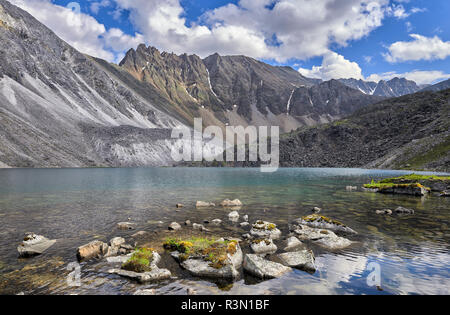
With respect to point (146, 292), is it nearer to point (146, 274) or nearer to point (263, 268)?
point (146, 274)

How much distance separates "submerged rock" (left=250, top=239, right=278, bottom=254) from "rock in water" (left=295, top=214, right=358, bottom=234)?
7.37 metres

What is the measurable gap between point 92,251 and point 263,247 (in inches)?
411

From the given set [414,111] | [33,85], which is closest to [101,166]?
[33,85]

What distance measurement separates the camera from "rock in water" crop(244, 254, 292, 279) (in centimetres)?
1200

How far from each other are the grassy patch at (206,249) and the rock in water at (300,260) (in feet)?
9.71

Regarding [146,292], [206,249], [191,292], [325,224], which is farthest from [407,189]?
[146,292]

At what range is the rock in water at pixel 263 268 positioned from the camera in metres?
12.0

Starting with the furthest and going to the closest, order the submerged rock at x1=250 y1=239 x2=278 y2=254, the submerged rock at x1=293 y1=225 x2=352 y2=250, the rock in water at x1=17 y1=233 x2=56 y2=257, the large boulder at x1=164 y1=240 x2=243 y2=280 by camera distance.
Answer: the submerged rock at x1=293 y1=225 x2=352 y2=250
the submerged rock at x1=250 y1=239 x2=278 y2=254
the rock in water at x1=17 y1=233 x2=56 y2=257
the large boulder at x1=164 y1=240 x2=243 y2=280

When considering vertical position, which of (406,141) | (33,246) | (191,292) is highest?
(406,141)

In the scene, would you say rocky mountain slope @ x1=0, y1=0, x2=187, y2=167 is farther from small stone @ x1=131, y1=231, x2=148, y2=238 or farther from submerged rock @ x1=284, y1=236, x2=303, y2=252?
submerged rock @ x1=284, y1=236, x2=303, y2=252

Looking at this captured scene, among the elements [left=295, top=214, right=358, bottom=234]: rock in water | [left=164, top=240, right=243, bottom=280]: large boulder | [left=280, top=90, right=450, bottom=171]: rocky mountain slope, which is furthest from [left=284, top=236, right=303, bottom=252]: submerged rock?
[left=280, top=90, right=450, bottom=171]: rocky mountain slope

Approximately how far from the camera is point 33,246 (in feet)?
→ 50.3

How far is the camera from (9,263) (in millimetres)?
13469
